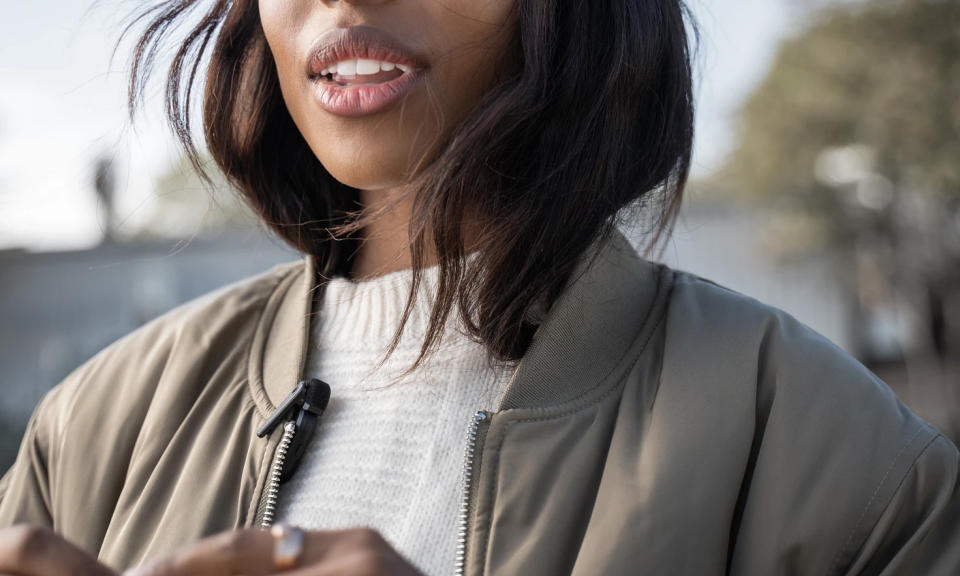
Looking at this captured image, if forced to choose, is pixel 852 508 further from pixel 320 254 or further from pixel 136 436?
pixel 136 436

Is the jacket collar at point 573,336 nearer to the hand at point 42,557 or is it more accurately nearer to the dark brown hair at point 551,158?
the dark brown hair at point 551,158

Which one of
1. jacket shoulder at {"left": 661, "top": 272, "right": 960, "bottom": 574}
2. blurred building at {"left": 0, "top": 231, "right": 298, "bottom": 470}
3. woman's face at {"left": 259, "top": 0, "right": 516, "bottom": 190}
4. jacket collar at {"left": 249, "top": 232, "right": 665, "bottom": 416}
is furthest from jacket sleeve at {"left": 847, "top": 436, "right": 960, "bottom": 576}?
blurred building at {"left": 0, "top": 231, "right": 298, "bottom": 470}

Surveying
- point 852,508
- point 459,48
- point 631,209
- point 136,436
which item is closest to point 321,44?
point 459,48

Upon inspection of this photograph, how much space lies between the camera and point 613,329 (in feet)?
4.62

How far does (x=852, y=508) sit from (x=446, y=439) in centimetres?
55

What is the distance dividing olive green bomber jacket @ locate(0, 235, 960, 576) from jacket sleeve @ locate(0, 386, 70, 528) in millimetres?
15

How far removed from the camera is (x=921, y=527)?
1.18 meters

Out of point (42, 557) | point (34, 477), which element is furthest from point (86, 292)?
point (42, 557)

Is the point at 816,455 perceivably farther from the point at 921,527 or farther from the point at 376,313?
the point at 376,313

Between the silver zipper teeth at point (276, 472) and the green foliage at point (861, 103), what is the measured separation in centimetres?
1224

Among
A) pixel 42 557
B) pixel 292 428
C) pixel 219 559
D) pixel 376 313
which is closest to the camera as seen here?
pixel 219 559

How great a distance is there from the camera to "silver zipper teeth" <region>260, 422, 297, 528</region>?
1403mm

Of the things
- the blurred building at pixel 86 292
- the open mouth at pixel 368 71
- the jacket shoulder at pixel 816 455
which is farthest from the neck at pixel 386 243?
the blurred building at pixel 86 292

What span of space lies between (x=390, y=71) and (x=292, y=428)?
1.77ft
